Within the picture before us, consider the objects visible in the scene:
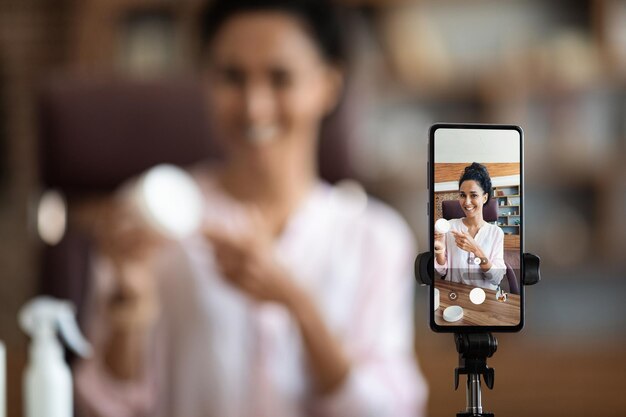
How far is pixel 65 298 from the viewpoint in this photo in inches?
46.8

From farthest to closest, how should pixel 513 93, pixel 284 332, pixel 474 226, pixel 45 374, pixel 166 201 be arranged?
pixel 513 93, pixel 284 332, pixel 166 201, pixel 45 374, pixel 474 226

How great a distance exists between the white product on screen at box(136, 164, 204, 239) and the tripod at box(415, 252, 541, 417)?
Result: 44 cm

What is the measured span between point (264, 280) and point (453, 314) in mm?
490

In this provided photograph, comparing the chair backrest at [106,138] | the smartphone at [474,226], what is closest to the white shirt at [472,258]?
the smartphone at [474,226]

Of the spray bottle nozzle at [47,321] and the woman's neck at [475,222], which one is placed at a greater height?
the woman's neck at [475,222]

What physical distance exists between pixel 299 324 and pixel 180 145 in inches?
15.2

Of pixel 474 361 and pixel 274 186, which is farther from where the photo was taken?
pixel 274 186

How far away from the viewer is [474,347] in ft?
1.59

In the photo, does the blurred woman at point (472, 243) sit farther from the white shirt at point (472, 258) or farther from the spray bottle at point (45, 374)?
the spray bottle at point (45, 374)

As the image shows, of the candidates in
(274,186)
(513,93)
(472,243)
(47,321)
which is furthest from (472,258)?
(513,93)

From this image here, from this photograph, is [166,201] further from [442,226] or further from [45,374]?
[442,226]

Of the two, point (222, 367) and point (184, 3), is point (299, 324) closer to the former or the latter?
point (222, 367)

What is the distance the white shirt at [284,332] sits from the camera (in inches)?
41.7

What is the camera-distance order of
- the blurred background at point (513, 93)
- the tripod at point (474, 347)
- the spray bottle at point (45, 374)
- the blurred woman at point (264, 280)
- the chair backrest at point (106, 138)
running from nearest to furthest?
the tripod at point (474, 347)
the spray bottle at point (45, 374)
the blurred woman at point (264, 280)
the chair backrest at point (106, 138)
the blurred background at point (513, 93)
